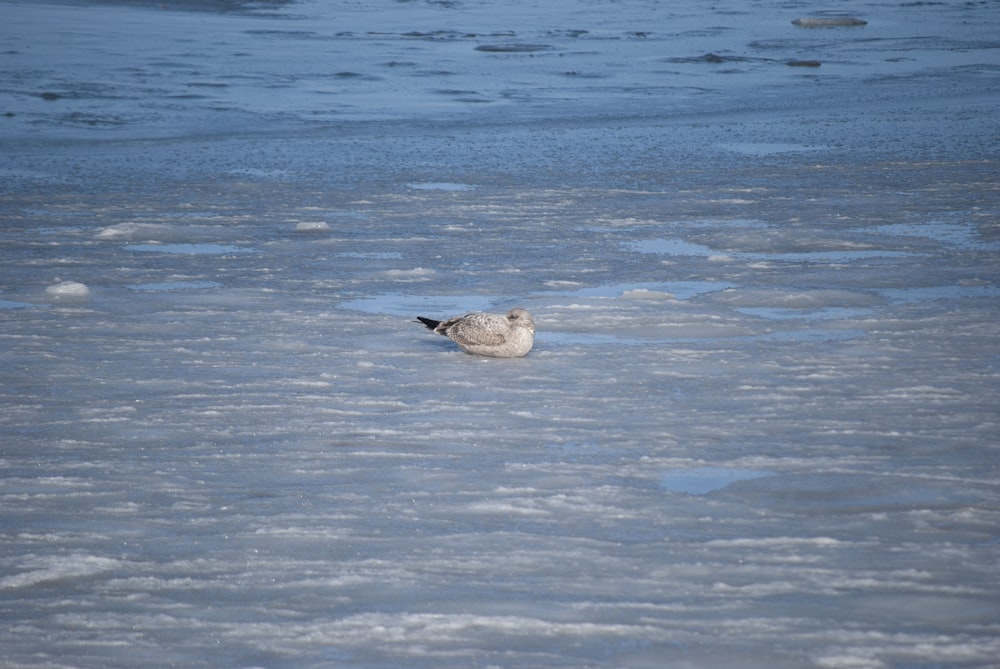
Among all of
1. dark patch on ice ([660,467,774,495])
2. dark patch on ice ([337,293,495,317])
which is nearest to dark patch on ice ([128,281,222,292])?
dark patch on ice ([337,293,495,317])

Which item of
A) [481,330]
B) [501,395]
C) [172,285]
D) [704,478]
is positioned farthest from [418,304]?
[704,478]

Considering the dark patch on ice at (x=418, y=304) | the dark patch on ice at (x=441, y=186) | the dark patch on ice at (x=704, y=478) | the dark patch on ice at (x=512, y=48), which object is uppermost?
the dark patch on ice at (x=512, y=48)

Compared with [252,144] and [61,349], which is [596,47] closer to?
[252,144]

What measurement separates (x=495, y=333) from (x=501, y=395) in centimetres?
49

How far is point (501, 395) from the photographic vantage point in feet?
19.8

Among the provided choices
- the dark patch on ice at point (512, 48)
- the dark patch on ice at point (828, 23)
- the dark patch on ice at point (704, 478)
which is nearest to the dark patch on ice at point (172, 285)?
the dark patch on ice at point (704, 478)

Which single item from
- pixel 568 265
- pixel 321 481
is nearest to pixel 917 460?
pixel 321 481

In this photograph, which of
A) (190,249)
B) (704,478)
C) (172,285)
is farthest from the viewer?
(190,249)

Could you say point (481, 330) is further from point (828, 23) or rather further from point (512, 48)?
point (828, 23)

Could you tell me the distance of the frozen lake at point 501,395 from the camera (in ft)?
12.6

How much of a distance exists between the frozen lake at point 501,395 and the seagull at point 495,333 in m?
0.10

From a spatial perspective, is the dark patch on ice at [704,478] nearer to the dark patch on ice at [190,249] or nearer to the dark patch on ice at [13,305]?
the dark patch on ice at [13,305]

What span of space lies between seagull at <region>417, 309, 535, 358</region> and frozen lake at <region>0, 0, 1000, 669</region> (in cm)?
10

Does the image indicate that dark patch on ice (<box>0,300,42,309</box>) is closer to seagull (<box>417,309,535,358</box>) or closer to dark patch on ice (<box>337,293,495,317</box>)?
dark patch on ice (<box>337,293,495,317</box>)
